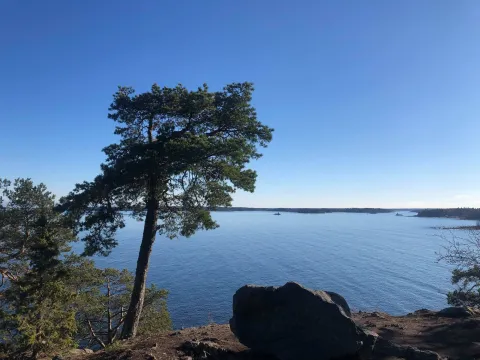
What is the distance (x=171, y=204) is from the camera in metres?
16.8

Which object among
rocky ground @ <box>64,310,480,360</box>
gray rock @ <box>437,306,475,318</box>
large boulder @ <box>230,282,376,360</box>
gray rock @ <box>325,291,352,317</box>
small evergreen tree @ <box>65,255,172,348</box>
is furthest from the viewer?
small evergreen tree @ <box>65,255,172,348</box>

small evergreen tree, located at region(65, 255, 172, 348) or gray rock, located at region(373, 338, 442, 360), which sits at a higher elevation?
gray rock, located at region(373, 338, 442, 360)

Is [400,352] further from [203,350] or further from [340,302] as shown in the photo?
[203,350]

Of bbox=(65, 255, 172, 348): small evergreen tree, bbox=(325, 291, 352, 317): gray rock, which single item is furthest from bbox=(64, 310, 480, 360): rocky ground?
bbox=(65, 255, 172, 348): small evergreen tree

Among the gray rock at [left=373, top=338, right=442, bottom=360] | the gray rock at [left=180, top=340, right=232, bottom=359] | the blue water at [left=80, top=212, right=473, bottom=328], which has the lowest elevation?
the blue water at [left=80, top=212, right=473, bottom=328]

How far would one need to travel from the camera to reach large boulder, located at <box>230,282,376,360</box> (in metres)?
9.09

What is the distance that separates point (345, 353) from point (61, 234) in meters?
16.6

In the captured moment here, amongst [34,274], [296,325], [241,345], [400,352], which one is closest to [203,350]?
[241,345]

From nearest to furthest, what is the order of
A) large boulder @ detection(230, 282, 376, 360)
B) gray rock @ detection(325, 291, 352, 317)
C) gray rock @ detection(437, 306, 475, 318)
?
1. large boulder @ detection(230, 282, 376, 360)
2. gray rock @ detection(325, 291, 352, 317)
3. gray rock @ detection(437, 306, 475, 318)

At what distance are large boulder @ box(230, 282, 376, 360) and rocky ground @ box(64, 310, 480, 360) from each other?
78 cm

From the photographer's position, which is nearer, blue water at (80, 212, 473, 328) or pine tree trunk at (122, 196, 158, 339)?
pine tree trunk at (122, 196, 158, 339)

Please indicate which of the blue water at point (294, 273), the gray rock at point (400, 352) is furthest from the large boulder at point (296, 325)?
the blue water at point (294, 273)

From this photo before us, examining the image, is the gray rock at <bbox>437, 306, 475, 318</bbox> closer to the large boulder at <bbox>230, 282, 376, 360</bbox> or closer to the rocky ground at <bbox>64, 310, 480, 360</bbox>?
the rocky ground at <bbox>64, 310, 480, 360</bbox>

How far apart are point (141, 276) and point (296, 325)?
353 inches
